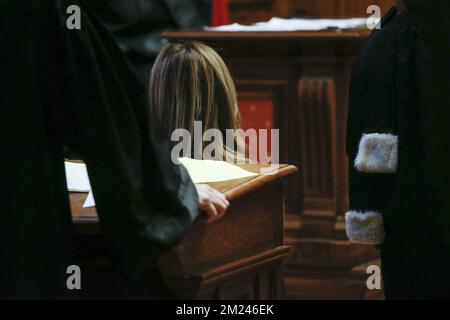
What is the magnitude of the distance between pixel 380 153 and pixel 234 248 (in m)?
0.54

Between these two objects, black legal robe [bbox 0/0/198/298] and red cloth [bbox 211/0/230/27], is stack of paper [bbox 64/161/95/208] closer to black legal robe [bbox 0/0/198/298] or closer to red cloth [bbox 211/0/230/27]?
black legal robe [bbox 0/0/198/298]

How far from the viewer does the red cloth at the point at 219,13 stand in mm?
5301

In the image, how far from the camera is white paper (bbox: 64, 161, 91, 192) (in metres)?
2.12

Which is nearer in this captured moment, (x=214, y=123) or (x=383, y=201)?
(x=214, y=123)

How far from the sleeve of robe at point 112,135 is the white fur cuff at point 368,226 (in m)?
0.77

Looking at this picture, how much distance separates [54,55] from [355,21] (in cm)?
296

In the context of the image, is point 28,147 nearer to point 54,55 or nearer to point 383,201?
point 54,55

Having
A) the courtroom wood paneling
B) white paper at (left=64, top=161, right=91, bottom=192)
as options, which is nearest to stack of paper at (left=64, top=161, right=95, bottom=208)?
white paper at (left=64, top=161, right=91, bottom=192)

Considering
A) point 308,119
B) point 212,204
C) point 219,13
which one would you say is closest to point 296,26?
point 308,119

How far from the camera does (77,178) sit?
2174 mm

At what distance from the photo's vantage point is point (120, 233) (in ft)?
5.82

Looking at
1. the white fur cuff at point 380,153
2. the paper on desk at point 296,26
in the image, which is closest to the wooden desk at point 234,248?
the white fur cuff at point 380,153

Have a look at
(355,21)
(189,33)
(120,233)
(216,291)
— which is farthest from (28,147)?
(355,21)

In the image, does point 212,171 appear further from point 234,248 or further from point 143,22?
point 143,22
